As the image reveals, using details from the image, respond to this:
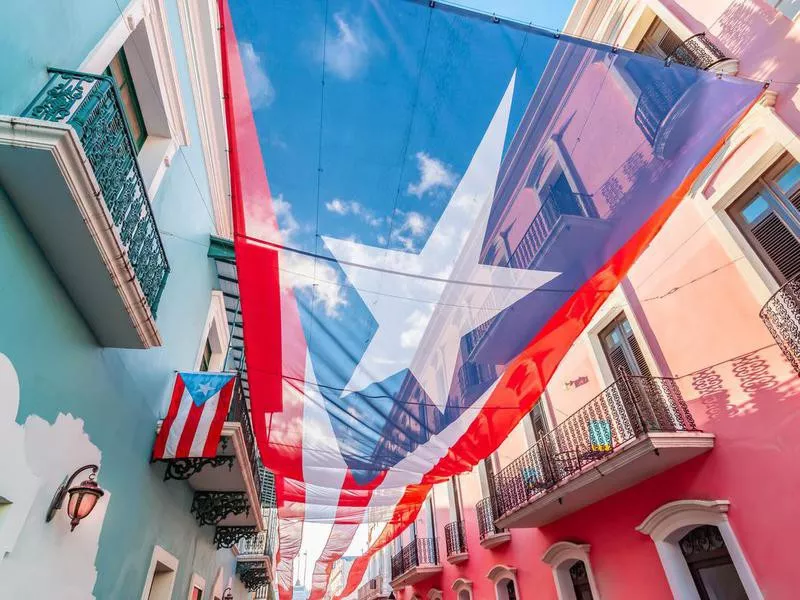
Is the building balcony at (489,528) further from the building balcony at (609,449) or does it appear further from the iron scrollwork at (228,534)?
the iron scrollwork at (228,534)

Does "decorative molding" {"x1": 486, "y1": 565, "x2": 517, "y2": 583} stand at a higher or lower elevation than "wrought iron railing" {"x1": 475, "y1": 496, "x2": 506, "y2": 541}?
lower

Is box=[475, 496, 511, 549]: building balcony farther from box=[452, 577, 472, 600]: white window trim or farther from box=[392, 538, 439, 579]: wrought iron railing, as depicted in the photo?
box=[392, 538, 439, 579]: wrought iron railing

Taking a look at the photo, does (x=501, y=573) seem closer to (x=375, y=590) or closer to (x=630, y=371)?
(x=630, y=371)

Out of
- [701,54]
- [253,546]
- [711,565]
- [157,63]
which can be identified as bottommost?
[711,565]

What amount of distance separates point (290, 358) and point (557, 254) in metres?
2.33

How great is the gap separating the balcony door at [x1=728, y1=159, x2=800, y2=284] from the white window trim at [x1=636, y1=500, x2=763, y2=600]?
109 inches

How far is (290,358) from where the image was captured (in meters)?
3.72

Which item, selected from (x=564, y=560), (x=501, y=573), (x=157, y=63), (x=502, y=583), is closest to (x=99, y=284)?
(x=157, y=63)

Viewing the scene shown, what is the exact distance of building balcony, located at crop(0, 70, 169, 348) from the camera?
227 centimetres

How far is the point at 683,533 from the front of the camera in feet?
18.6

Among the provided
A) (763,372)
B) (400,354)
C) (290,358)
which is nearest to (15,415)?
(290,358)

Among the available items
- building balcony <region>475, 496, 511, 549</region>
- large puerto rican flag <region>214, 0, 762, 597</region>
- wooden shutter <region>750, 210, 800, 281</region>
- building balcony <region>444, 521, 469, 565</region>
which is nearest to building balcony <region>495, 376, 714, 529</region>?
building balcony <region>475, 496, 511, 549</region>

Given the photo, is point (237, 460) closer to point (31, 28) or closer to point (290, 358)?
point (290, 358)

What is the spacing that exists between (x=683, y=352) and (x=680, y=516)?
2106 mm
